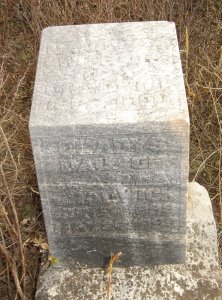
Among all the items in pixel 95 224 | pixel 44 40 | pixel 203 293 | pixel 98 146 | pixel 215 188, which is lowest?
pixel 215 188

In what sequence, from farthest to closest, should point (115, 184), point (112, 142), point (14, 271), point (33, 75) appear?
point (33, 75) → point (14, 271) → point (115, 184) → point (112, 142)

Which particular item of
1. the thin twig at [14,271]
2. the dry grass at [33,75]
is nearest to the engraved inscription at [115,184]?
the thin twig at [14,271]

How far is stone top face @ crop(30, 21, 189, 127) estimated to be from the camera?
1655 millimetres

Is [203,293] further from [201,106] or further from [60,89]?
[201,106]

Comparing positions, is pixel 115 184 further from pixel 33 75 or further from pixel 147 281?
pixel 33 75

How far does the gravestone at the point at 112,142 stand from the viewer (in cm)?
165

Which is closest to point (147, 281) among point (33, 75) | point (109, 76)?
point (109, 76)

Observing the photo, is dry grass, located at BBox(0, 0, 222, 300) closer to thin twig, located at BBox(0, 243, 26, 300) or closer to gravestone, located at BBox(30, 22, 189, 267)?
thin twig, located at BBox(0, 243, 26, 300)

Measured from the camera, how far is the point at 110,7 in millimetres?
3631

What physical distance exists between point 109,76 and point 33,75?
202 cm

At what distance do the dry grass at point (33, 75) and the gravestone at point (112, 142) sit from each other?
0.46 metres

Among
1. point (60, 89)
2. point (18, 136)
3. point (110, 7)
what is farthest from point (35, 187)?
point (110, 7)

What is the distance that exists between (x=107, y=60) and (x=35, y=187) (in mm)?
1177

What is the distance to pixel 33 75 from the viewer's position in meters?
3.74
